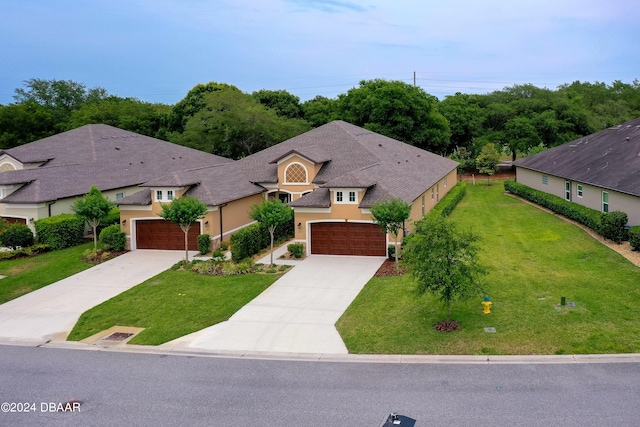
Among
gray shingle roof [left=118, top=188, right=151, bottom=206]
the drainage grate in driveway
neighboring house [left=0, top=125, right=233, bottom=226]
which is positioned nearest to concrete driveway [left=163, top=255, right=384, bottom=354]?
the drainage grate in driveway

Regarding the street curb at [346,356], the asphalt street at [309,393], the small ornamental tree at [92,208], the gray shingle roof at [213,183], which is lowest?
the asphalt street at [309,393]

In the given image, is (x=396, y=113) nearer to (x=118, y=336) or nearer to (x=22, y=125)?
(x=22, y=125)

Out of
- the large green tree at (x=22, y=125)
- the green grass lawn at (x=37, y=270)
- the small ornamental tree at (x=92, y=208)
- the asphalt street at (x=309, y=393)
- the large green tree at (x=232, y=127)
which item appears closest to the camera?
the asphalt street at (x=309, y=393)

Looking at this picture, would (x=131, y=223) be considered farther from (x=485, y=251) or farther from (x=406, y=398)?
(x=406, y=398)

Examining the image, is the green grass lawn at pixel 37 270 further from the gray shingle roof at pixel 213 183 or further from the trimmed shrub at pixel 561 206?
the trimmed shrub at pixel 561 206

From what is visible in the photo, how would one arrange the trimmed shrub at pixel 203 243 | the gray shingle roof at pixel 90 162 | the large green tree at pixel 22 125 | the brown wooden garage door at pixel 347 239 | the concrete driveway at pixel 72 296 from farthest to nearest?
the large green tree at pixel 22 125, the gray shingle roof at pixel 90 162, the trimmed shrub at pixel 203 243, the brown wooden garage door at pixel 347 239, the concrete driveway at pixel 72 296

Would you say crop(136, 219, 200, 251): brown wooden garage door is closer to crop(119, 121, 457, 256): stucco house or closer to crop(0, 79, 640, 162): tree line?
crop(119, 121, 457, 256): stucco house

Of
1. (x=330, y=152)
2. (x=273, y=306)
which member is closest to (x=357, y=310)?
(x=273, y=306)

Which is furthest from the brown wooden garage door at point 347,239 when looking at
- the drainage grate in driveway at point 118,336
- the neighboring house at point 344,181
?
the drainage grate in driveway at point 118,336
